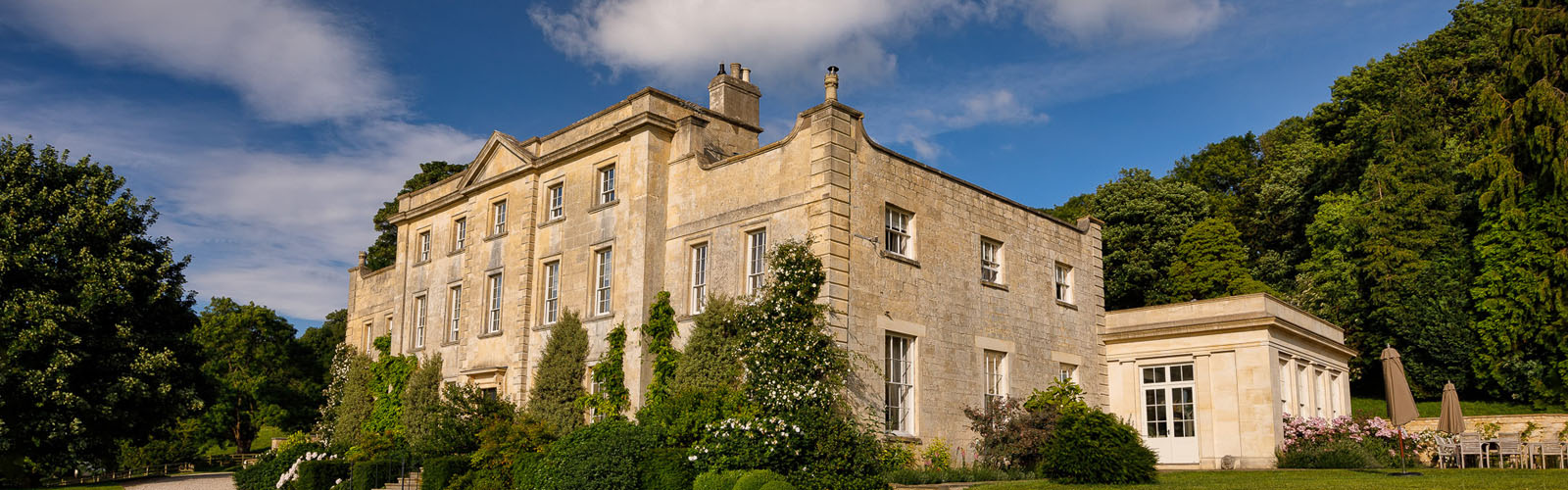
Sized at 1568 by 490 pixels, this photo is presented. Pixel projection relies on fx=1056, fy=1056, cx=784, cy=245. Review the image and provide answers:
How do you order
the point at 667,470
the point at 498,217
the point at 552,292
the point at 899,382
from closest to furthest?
1. the point at 667,470
2. the point at 899,382
3. the point at 552,292
4. the point at 498,217

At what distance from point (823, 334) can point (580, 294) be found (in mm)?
6749

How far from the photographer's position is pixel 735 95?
22.2 m

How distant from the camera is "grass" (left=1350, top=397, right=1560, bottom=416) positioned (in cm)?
2841

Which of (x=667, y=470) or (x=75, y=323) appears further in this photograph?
(x=75, y=323)

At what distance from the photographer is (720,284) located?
1864cm

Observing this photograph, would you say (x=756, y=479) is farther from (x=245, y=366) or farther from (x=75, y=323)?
(x=245, y=366)

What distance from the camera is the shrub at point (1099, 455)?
14805 millimetres

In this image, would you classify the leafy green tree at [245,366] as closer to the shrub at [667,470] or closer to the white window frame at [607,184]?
the white window frame at [607,184]

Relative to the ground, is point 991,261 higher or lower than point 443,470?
higher

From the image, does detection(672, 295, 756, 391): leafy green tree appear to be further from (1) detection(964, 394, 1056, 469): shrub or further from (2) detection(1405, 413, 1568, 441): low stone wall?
(2) detection(1405, 413, 1568, 441): low stone wall

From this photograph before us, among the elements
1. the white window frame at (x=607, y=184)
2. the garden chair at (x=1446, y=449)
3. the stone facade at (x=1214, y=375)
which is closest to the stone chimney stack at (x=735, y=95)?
the white window frame at (x=607, y=184)

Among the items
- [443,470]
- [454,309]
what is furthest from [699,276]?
[454,309]

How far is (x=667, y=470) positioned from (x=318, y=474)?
34.4ft

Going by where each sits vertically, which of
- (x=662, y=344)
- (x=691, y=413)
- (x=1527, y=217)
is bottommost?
(x=691, y=413)
